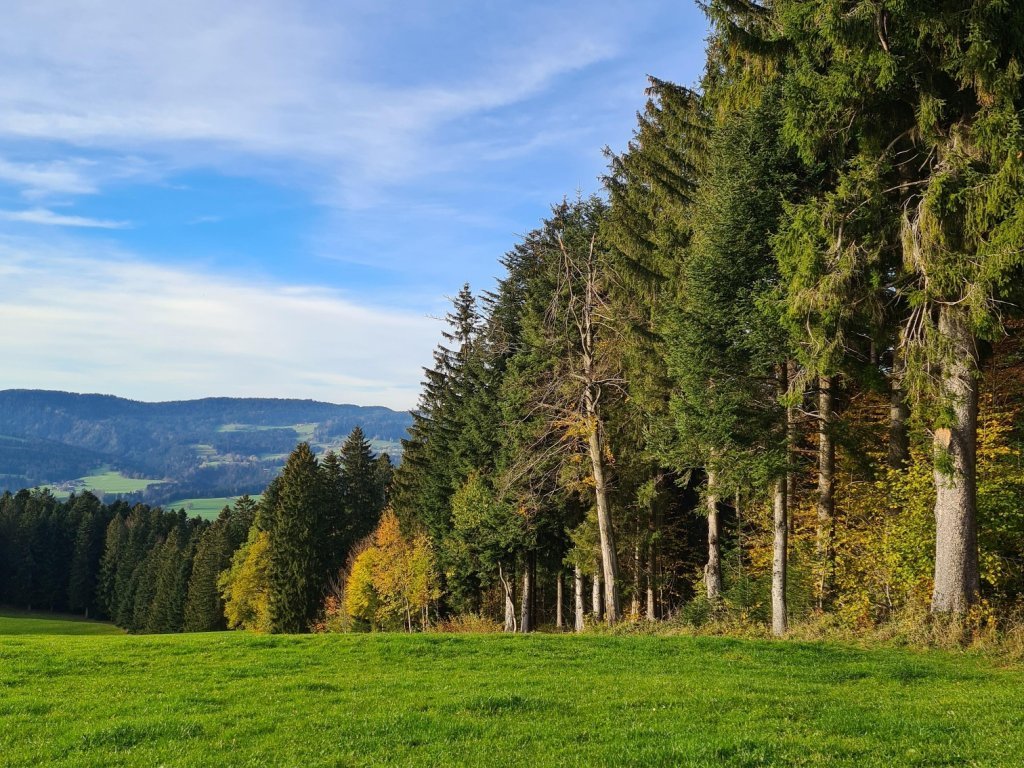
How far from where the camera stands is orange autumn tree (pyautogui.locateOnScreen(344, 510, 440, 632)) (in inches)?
1719

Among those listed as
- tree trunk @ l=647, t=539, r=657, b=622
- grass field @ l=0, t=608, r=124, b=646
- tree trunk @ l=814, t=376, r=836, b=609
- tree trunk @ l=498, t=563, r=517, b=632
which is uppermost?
tree trunk @ l=814, t=376, r=836, b=609

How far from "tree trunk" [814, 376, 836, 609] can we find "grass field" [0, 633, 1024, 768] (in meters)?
3.48

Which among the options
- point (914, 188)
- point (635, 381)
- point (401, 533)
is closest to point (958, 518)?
point (914, 188)

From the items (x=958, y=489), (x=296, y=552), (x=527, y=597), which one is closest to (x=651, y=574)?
(x=527, y=597)

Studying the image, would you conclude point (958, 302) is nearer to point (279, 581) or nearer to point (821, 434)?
point (821, 434)

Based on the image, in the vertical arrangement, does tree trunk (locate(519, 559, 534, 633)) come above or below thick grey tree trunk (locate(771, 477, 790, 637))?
below

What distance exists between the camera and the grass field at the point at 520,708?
7.20m

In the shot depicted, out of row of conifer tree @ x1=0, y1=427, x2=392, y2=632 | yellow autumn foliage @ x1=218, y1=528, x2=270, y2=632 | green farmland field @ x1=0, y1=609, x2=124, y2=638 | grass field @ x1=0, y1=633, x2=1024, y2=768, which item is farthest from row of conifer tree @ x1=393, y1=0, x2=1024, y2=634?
green farmland field @ x1=0, y1=609, x2=124, y2=638

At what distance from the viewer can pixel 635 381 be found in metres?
22.8

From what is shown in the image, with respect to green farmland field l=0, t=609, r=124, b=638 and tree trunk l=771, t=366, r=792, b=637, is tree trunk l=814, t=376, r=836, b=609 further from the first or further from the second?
green farmland field l=0, t=609, r=124, b=638

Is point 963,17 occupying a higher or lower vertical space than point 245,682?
higher

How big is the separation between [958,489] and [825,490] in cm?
485

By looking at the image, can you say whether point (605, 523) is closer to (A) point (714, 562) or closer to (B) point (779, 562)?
(A) point (714, 562)

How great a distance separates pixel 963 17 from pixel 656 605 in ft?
84.4
